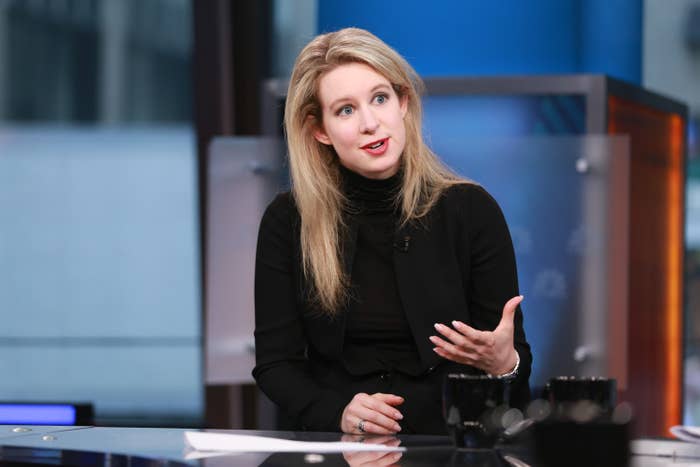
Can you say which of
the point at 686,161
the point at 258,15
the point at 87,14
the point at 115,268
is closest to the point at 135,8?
the point at 87,14

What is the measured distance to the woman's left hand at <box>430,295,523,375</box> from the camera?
5.82ft

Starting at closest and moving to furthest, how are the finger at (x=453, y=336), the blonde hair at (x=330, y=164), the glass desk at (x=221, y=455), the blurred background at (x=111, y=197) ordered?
the glass desk at (x=221, y=455), the finger at (x=453, y=336), the blonde hair at (x=330, y=164), the blurred background at (x=111, y=197)

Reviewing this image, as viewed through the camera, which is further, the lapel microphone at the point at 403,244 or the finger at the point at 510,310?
the lapel microphone at the point at 403,244

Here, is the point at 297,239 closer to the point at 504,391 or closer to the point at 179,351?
the point at 504,391

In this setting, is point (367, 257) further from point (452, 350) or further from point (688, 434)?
point (688, 434)

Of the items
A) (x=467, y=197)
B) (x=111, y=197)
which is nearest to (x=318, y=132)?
(x=467, y=197)

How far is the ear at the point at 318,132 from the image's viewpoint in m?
2.21

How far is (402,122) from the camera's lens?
213cm

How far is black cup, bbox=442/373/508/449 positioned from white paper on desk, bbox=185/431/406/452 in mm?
81

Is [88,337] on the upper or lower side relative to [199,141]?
lower

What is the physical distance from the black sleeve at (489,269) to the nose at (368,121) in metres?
0.25

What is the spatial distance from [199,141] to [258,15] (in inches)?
20.5

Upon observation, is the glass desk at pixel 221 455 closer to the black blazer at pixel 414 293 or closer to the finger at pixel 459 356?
the finger at pixel 459 356

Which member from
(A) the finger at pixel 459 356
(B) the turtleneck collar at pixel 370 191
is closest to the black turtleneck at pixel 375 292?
(B) the turtleneck collar at pixel 370 191
